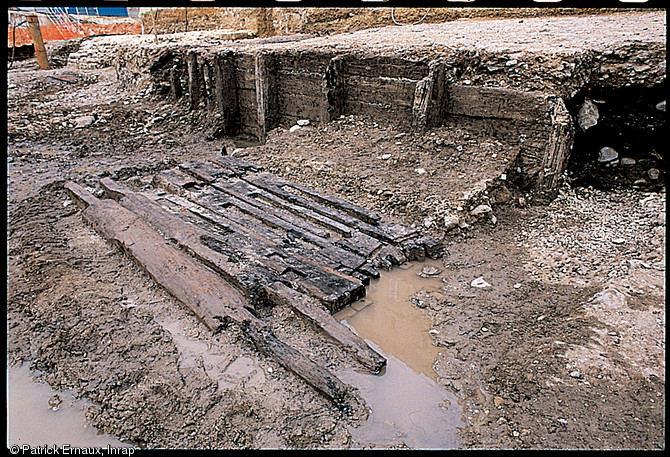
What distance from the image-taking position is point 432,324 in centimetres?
338

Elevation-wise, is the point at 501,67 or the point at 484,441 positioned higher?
the point at 501,67

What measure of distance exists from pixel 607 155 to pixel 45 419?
5.69 m

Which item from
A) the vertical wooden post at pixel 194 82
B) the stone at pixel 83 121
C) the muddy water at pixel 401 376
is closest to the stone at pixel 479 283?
the muddy water at pixel 401 376

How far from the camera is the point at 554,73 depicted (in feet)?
15.9

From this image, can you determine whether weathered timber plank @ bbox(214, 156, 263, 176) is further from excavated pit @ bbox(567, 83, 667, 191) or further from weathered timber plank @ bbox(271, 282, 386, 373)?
Result: excavated pit @ bbox(567, 83, 667, 191)

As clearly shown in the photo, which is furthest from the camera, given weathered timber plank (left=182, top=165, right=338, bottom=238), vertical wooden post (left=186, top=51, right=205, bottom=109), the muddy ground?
vertical wooden post (left=186, top=51, right=205, bottom=109)

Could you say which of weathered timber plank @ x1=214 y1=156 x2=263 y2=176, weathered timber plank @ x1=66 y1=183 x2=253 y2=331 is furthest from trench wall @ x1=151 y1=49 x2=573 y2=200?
weathered timber plank @ x1=66 y1=183 x2=253 y2=331

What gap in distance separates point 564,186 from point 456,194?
1.33m

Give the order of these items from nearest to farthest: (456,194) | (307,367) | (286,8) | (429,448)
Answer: (429,448)
(307,367)
(456,194)
(286,8)

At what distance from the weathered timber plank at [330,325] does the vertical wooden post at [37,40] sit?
1115 cm

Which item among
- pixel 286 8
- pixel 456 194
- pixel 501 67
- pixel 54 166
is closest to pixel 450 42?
pixel 501 67

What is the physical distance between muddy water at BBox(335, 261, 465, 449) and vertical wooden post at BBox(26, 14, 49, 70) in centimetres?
1147

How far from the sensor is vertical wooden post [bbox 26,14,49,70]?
10.6 meters

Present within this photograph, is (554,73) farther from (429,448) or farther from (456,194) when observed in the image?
(429,448)
